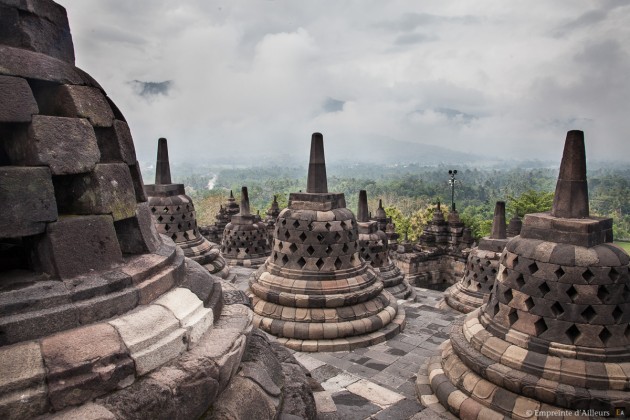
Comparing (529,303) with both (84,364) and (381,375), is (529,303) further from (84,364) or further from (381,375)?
(84,364)

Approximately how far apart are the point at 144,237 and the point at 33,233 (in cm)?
76

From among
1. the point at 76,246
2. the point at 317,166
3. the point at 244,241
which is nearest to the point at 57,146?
the point at 76,246

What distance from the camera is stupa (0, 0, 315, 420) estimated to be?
6.40ft

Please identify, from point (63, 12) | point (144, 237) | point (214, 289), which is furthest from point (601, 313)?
point (63, 12)

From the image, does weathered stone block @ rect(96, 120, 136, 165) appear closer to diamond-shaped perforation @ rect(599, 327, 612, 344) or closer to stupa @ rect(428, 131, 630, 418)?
stupa @ rect(428, 131, 630, 418)

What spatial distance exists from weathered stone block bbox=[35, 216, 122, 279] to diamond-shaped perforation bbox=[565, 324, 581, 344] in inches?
171

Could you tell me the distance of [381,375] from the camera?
5863 mm

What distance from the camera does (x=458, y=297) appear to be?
957 centimetres

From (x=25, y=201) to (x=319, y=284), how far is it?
17.8 ft

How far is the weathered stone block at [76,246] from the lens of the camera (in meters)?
2.26

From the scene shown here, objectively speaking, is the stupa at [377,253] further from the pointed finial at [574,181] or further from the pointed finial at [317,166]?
the pointed finial at [574,181]

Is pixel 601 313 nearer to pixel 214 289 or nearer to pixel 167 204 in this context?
pixel 214 289

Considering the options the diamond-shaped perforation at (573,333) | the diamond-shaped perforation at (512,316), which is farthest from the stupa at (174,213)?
the diamond-shaped perforation at (573,333)

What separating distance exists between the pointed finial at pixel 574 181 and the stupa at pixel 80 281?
3.70m
